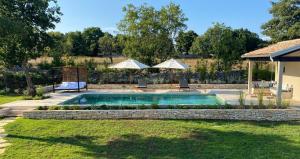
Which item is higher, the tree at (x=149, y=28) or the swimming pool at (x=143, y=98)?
the tree at (x=149, y=28)

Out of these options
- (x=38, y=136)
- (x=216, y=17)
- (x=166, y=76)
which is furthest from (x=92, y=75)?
(x=38, y=136)

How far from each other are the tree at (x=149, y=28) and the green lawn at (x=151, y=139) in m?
16.2

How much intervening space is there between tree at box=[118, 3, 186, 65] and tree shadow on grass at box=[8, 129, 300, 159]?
59.2ft

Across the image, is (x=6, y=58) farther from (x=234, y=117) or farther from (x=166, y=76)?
(x=234, y=117)

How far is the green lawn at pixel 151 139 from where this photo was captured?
913cm

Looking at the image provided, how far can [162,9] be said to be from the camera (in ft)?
94.0

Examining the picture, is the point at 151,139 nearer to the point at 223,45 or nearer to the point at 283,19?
the point at 223,45

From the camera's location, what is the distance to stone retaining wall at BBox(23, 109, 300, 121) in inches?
521

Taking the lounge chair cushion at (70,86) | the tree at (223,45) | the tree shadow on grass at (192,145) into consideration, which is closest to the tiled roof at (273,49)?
the tree shadow on grass at (192,145)

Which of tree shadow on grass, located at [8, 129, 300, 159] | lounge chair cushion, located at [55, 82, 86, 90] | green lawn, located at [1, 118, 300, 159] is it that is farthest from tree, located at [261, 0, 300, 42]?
tree shadow on grass, located at [8, 129, 300, 159]

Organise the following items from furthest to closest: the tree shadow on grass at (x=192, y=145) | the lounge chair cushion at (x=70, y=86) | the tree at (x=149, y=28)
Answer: the tree at (x=149, y=28)
the lounge chair cushion at (x=70, y=86)
the tree shadow on grass at (x=192, y=145)

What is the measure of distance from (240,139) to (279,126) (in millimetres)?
2702

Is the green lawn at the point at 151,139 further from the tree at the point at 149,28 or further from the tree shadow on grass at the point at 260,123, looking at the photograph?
the tree at the point at 149,28

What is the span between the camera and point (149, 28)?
93.5 ft
